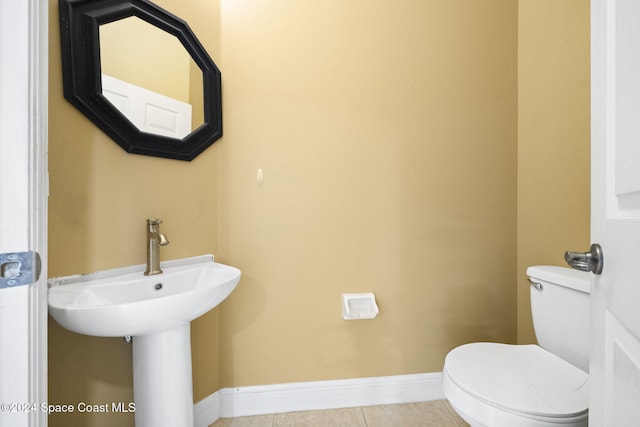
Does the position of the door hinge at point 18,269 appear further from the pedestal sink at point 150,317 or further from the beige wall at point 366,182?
the beige wall at point 366,182

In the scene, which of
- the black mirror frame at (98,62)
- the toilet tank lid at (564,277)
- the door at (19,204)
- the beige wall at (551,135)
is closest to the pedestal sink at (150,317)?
the door at (19,204)

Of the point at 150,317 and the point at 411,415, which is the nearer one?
the point at 150,317

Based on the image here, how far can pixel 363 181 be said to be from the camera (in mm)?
1415

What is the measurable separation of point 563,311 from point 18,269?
1.62m

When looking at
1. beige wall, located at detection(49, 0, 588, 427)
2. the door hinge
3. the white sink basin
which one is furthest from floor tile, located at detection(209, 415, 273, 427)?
the door hinge

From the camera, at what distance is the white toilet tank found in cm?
96

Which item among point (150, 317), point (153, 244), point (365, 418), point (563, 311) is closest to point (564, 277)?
point (563, 311)

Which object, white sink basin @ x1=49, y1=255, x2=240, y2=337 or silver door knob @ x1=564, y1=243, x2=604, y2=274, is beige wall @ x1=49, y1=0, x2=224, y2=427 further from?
silver door knob @ x1=564, y1=243, x2=604, y2=274

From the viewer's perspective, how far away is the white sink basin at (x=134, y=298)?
72cm

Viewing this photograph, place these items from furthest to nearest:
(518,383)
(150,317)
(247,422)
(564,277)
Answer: (247,422) → (564,277) → (518,383) → (150,317)

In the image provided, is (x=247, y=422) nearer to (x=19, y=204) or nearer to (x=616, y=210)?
(x=19, y=204)

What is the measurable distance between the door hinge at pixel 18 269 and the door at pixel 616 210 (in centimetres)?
100

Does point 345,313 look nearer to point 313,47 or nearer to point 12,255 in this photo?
point 12,255

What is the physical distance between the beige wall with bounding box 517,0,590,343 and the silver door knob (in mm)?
896
